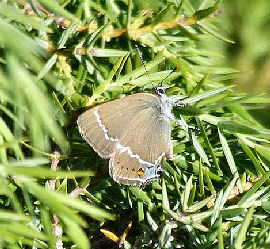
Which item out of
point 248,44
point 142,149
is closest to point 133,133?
point 142,149

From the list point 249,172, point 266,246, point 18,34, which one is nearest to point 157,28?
point 249,172

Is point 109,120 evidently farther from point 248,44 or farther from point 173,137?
point 248,44

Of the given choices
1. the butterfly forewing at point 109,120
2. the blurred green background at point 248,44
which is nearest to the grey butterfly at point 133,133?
the butterfly forewing at point 109,120

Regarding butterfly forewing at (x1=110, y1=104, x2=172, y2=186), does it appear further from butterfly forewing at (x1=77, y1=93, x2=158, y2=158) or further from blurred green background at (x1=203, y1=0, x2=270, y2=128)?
blurred green background at (x1=203, y1=0, x2=270, y2=128)

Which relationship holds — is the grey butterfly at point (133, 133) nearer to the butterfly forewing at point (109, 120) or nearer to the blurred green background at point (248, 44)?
the butterfly forewing at point (109, 120)

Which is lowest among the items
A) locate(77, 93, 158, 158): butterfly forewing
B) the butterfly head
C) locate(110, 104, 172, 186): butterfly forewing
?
locate(110, 104, 172, 186): butterfly forewing

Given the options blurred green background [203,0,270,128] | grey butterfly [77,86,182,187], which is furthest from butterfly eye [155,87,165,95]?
blurred green background [203,0,270,128]
